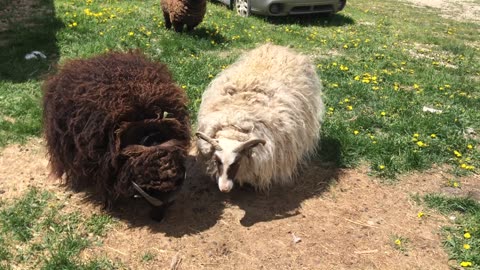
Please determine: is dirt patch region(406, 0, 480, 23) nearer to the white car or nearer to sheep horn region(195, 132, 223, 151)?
the white car

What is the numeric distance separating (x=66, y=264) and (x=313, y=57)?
653cm

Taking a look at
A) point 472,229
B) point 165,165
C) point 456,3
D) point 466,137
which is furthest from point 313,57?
point 456,3

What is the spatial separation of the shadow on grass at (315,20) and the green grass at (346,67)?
0.05 metres

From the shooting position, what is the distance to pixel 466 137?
5.86m

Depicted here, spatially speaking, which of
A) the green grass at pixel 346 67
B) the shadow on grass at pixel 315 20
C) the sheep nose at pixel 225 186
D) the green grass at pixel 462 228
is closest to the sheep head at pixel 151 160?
the sheep nose at pixel 225 186

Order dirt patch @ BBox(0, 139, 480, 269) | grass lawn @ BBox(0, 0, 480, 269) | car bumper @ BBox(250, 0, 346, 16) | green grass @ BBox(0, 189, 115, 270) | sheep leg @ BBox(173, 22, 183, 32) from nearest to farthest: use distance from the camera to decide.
A: green grass @ BBox(0, 189, 115, 270), dirt patch @ BBox(0, 139, 480, 269), grass lawn @ BBox(0, 0, 480, 269), sheep leg @ BBox(173, 22, 183, 32), car bumper @ BBox(250, 0, 346, 16)

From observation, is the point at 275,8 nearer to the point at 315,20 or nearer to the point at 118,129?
the point at 315,20

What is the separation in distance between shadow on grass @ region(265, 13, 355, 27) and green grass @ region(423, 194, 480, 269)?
7.83 m

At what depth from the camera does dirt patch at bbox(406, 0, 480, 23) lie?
16.1 metres

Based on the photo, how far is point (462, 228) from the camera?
4.18 m

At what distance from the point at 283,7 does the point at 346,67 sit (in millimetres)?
4082

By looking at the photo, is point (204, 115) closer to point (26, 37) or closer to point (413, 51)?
point (26, 37)

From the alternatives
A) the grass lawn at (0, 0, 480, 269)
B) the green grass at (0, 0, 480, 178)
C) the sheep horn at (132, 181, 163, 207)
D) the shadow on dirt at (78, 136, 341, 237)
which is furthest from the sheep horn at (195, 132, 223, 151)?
the green grass at (0, 0, 480, 178)

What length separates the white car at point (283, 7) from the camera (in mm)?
11219
